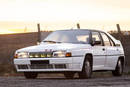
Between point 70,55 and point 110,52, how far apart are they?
2555 millimetres

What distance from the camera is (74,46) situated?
13906 millimetres

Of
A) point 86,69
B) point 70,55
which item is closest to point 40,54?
point 70,55

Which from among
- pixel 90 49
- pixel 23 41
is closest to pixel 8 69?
pixel 23 41

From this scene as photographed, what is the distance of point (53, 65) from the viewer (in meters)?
13.5

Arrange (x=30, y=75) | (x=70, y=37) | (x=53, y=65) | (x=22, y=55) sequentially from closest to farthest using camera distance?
(x=53, y=65) < (x=22, y=55) < (x=30, y=75) < (x=70, y=37)

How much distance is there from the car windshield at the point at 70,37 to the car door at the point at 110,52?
1.02 meters

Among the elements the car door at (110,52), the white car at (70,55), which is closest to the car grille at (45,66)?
the white car at (70,55)

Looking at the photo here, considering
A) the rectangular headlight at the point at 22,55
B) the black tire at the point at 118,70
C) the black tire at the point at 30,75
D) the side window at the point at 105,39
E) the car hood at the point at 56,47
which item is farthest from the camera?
the black tire at the point at 118,70

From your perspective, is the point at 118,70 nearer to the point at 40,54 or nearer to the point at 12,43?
the point at 40,54

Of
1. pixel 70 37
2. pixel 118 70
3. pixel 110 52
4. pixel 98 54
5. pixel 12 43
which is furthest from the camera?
pixel 12 43

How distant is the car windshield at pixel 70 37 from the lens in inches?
579

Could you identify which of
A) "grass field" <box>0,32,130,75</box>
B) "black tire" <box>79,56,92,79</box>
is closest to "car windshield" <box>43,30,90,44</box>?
"black tire" <box>79,56,92,79</box>

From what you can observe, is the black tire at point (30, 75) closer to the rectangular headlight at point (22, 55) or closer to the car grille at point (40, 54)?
the rectangular headlight at point (22, 55)

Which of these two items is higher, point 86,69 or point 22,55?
point 22,55
